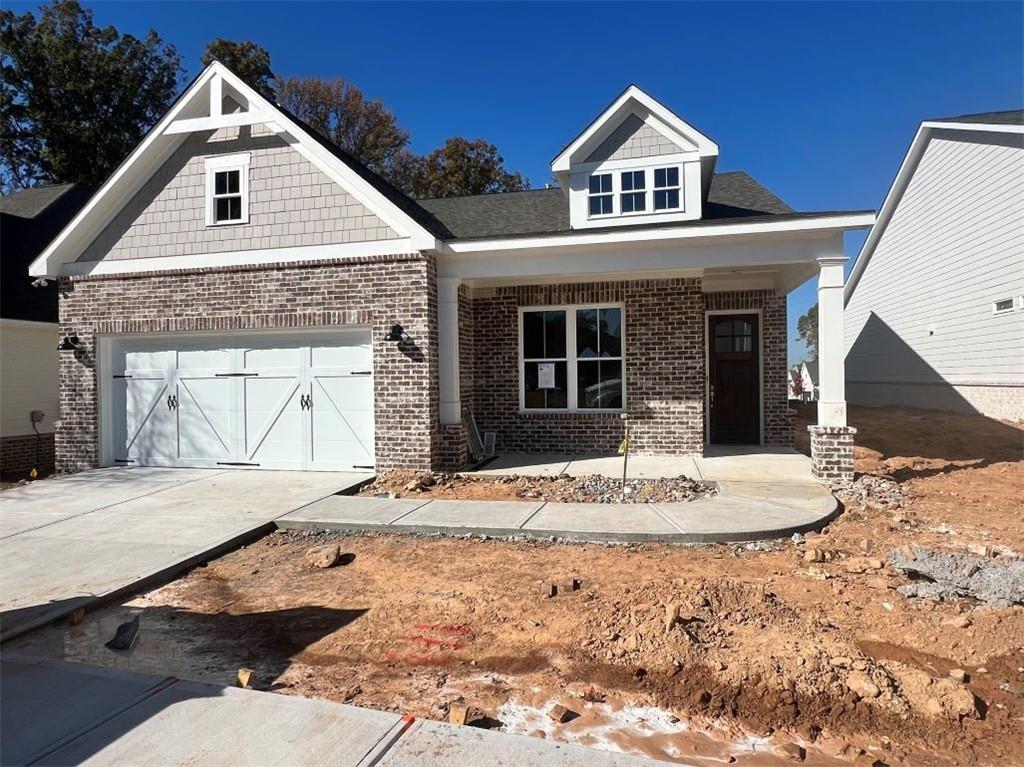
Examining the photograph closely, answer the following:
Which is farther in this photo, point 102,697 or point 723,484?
point 723,484

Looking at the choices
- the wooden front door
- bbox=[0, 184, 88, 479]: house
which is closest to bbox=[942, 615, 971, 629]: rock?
the wooden front door

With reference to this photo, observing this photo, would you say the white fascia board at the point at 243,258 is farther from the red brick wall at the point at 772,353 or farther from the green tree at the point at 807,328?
the green tree at the point at 807,328

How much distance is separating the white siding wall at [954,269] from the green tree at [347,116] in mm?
21823

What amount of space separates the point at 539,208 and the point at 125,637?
10.5 m

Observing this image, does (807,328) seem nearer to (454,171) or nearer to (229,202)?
(454,171)

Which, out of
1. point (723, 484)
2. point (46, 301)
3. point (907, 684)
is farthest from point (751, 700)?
point (46, 301)

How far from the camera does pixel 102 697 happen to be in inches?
133

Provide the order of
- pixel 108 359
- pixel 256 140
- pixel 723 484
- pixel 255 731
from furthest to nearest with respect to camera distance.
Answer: pixel 108 359 < pixel 256 140 < pixel 723 484 < pixel 255 731

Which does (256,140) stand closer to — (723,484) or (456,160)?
(723,484)

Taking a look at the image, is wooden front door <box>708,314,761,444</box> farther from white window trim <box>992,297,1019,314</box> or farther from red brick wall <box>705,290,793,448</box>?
white window trim <box>992,297,1019,314</box>

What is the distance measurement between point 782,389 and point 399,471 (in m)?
7.54

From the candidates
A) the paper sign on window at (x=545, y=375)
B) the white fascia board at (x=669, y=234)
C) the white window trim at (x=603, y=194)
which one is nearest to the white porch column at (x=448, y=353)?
the white fascia board at (x=669, y=234)

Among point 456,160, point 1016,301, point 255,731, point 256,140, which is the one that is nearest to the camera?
point 255,731

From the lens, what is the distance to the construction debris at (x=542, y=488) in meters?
8.05
